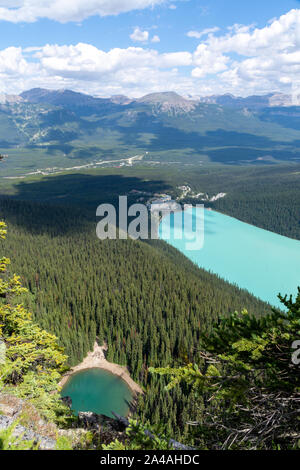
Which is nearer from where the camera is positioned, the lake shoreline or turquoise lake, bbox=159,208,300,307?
the lake shoreline

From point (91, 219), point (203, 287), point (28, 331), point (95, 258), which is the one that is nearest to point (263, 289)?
point (203, 287)

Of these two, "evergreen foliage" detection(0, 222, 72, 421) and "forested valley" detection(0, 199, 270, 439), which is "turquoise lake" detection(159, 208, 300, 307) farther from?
"evergreen foliage" detection(0, 222, 72, 421)

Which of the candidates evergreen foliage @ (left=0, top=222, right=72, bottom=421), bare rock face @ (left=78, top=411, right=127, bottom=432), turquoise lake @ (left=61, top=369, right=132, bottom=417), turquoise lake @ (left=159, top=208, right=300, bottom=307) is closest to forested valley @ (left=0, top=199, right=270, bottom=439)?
turquoise lake @ (left=61, top=369, right=132, bottom=417)

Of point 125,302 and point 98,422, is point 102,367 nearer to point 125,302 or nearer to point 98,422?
point 125,302

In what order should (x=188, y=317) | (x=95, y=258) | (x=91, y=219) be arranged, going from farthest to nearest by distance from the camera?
(x=91, y=219), (x=95, y=258), (x=188, y=317)

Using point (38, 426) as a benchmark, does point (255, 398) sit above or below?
above
